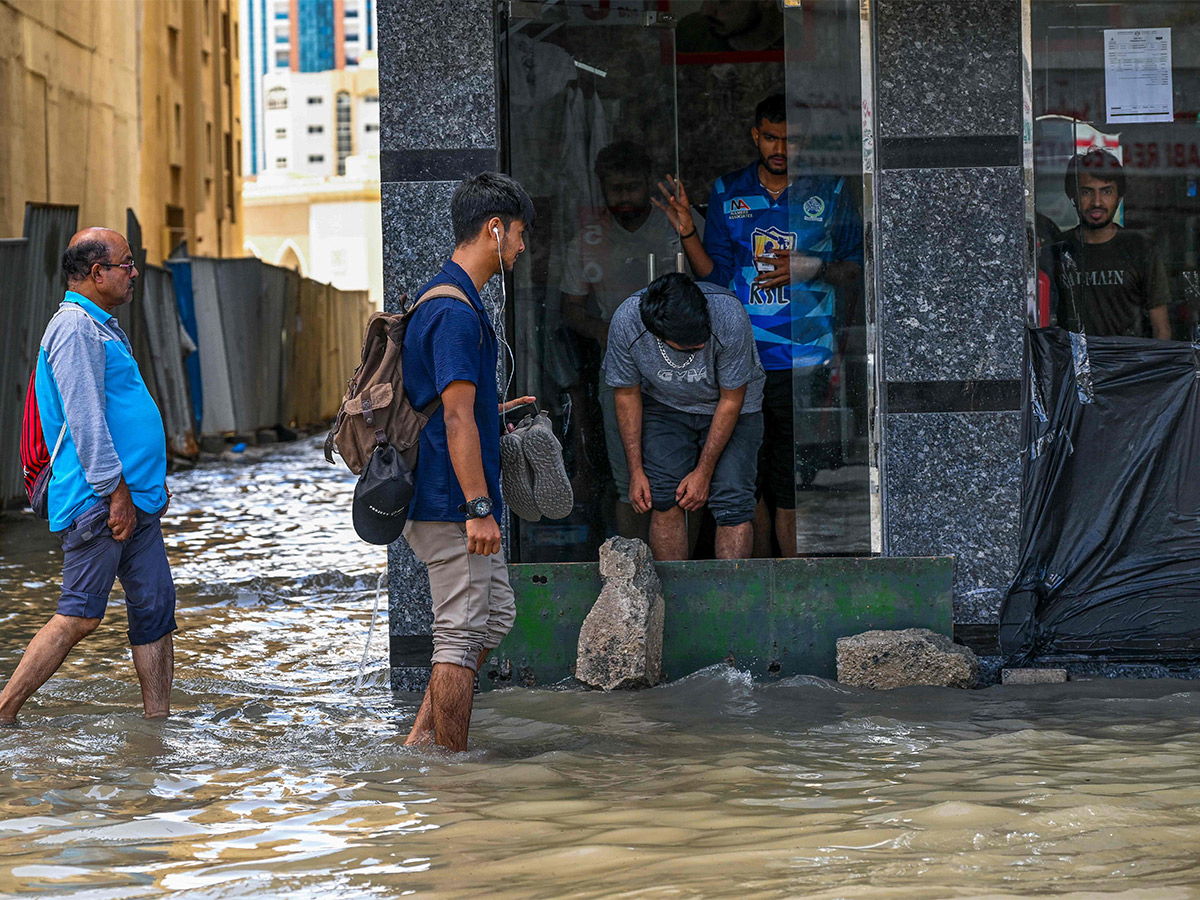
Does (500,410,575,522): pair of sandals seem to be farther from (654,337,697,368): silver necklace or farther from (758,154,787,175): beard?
(758,154,787,175): beard

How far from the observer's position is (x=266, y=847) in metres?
3.72

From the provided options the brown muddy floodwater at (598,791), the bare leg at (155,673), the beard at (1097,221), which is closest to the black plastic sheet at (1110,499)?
the brown muddy floodwater at (598,791)

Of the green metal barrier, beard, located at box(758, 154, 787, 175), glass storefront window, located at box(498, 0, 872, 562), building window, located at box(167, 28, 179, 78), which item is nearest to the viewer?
the green metal barrier

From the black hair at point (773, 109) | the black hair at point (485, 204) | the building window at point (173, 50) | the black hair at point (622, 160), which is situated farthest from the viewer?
the building window at point (173, 50)

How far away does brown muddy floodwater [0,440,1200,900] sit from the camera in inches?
134

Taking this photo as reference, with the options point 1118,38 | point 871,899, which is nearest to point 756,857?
point 871,899

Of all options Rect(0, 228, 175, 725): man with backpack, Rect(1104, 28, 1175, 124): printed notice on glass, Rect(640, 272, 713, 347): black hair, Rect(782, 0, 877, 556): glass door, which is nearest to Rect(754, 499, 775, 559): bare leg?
Rect(782, 0, 877, 556): glass door

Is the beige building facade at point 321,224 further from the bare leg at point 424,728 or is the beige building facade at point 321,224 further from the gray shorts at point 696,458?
the bare leg at point 424,728

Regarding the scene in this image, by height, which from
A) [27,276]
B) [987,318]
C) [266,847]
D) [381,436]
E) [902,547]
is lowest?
[266,847]

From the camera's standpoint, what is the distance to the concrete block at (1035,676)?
19.5ft

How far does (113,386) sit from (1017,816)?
3.15 metres

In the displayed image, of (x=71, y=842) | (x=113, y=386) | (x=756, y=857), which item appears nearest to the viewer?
(x=756, y=857)

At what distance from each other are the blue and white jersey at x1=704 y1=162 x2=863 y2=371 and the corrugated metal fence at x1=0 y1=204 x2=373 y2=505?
6842 mm

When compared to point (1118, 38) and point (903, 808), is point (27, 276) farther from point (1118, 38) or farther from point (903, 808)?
point (903, 808)
